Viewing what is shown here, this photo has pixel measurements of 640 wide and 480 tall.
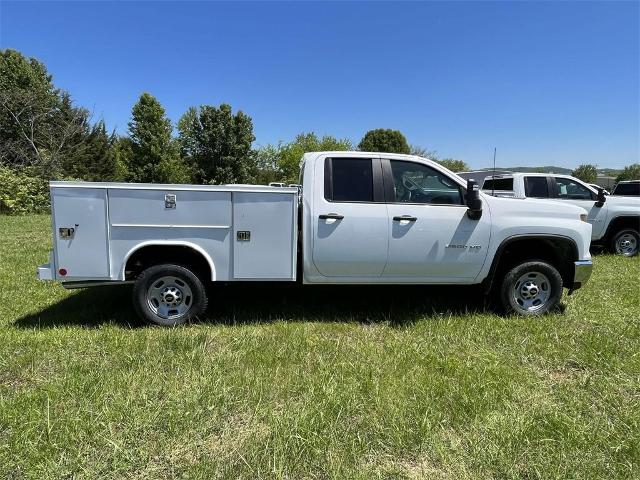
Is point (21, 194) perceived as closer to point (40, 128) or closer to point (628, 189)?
point (40, 128)

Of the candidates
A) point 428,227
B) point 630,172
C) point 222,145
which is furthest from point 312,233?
point 630,172

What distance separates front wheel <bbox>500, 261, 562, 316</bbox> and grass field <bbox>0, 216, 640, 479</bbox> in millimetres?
219

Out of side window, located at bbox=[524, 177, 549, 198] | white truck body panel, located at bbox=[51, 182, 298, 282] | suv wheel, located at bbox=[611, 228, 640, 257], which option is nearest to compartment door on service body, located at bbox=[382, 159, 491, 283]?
white truck body panel, located at bbox=[51, 182, 298, 282]

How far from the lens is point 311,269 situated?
190 inches

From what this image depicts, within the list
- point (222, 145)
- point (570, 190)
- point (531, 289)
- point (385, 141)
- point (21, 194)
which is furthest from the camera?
point (385, 141)

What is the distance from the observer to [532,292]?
17.5ft

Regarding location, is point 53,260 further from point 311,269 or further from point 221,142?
point 221,142

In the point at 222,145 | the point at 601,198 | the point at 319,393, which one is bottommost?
the point at 319,393

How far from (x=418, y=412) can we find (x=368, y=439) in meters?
0.48

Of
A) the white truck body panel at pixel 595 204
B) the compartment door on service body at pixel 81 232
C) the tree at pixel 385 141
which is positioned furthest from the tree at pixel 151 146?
the compartment door on service body at pixel 81 232

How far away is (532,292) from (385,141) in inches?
1688

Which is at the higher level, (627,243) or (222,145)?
(222,145)

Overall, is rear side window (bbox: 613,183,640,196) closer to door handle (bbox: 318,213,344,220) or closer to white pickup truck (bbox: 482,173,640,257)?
white pickup truck (bbox: 482,173,640,257)

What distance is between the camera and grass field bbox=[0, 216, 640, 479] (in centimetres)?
267
